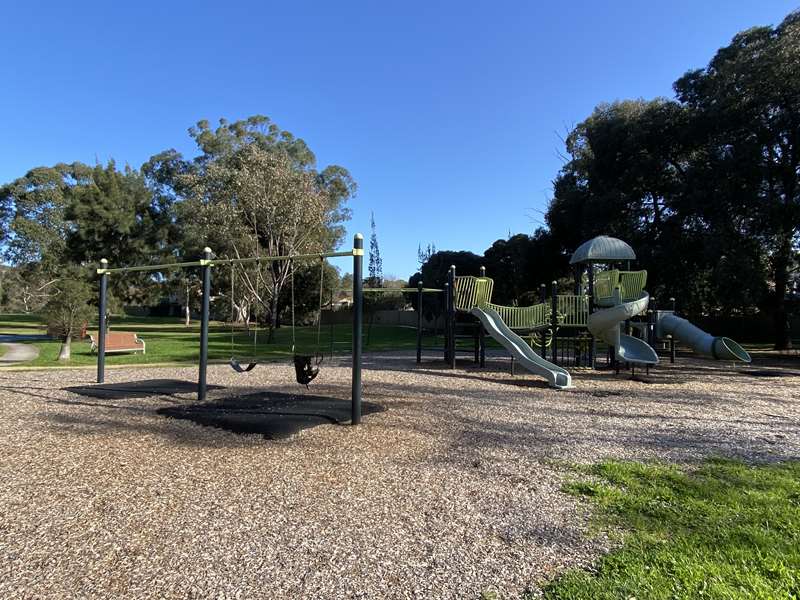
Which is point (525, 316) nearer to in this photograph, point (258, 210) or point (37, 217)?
point (258, 210)

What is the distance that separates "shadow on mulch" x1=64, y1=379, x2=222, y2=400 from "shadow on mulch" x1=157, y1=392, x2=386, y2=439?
1246 millimetres

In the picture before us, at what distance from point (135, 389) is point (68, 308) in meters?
6.55

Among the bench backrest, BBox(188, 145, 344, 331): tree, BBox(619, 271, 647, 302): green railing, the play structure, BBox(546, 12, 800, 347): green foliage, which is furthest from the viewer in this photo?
BBox(188, 145, 344, 331): tree

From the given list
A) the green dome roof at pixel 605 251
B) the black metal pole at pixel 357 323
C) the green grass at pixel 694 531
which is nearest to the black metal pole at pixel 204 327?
the black metal pole at pixel 357 323

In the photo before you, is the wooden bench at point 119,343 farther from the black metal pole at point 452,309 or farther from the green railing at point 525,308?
the green railing at point 525,308

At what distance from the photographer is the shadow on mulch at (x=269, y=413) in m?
5.58

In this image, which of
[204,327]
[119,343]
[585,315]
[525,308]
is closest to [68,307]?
[119,343]

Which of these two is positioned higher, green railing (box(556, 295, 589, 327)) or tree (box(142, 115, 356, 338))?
tree (box(142, 115, 356, 338))

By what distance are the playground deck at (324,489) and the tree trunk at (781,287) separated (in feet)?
40.1

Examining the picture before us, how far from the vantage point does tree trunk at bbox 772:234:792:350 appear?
17.6 metres

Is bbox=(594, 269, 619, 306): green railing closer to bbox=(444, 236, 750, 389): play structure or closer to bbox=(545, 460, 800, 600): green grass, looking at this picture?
bbox=(444, 236, 750, 389): play structure

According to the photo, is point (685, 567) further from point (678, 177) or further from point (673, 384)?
point (678, 177)

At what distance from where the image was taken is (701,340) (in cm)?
1410

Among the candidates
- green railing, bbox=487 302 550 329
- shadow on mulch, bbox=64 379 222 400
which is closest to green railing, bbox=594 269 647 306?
green railing, bbox=487 302 550 329
